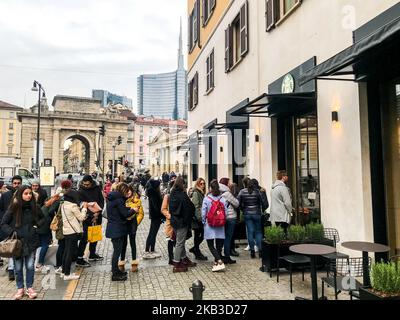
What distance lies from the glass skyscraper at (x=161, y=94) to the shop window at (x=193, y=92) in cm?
12475

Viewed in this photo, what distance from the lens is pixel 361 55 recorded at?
5.25m

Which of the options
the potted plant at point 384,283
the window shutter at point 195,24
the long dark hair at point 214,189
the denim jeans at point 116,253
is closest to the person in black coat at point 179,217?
the long dark hair at point 214,189

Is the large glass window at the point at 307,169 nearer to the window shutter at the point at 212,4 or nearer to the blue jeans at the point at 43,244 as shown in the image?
the blue jeans at the point at 43,244

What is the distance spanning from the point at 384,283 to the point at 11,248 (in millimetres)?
5060

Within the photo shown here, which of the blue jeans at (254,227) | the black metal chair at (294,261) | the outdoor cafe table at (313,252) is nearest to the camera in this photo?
the outdoor cafe table at (313,252)

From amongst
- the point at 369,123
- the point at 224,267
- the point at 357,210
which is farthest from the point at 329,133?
the point at 224,267

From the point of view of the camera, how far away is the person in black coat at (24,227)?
18.1ft

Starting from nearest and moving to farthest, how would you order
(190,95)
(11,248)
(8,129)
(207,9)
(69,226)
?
(11,248), (69,226), (207,9), (190,95), (8,129)

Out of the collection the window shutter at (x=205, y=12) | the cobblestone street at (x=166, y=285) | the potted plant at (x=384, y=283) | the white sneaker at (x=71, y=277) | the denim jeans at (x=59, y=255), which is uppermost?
the window shutter at (x=205, y=12)

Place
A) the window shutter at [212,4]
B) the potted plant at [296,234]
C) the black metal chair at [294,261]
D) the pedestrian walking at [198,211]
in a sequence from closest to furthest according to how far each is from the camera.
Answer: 1. the black metal chair at [294,261]
2. the potted plant at [296,234]
3. the pedestrian walking at [198,211]
4. the window shutter at [212,4]

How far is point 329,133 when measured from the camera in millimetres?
7527

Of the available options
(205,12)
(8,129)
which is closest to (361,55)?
(205,12)

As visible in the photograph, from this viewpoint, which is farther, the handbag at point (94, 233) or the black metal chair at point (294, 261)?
the handbag at point (94, 233)

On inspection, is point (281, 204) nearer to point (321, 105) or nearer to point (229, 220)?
point (229, 220)
